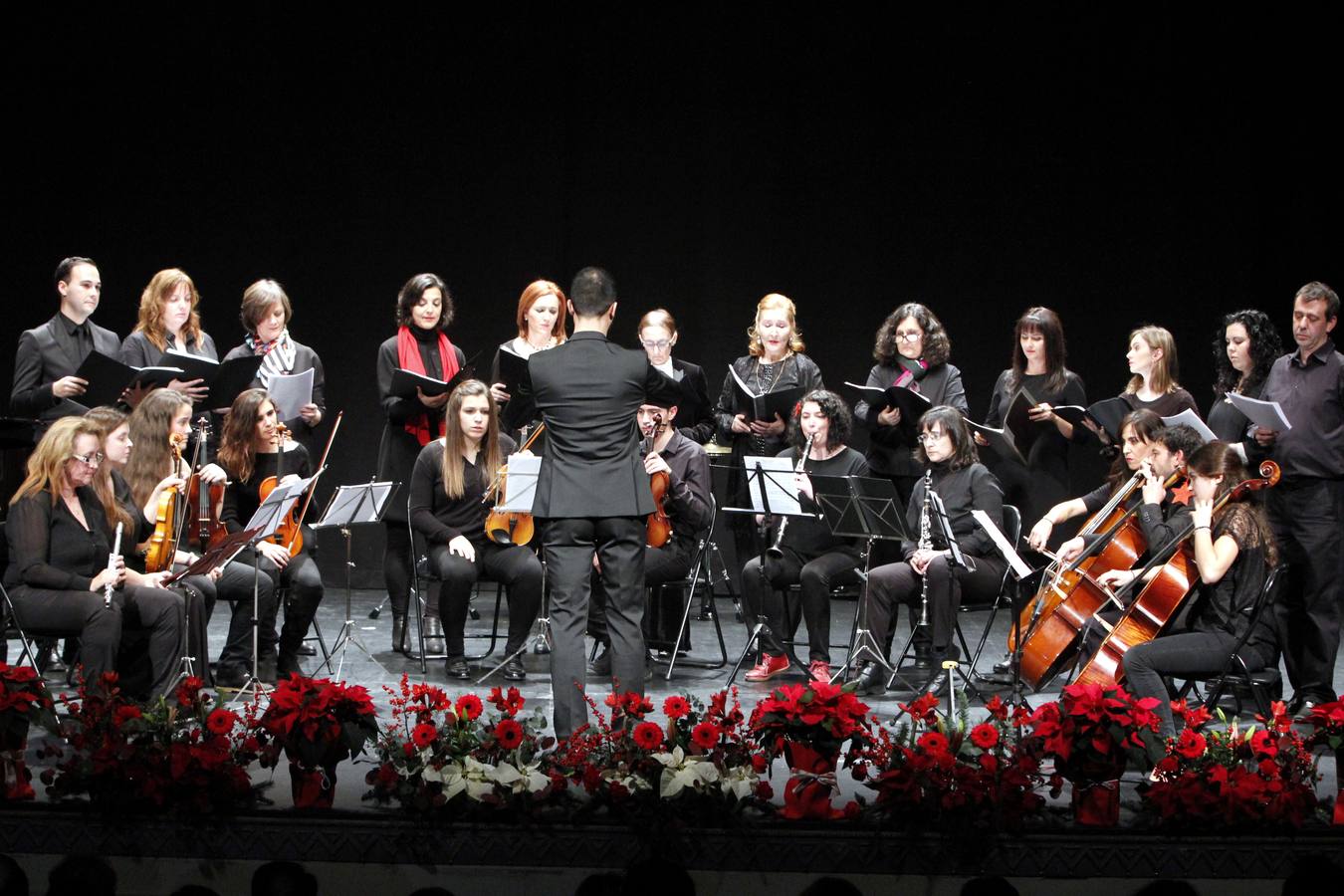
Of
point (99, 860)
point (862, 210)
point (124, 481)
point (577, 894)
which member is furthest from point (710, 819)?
point (862, 210)

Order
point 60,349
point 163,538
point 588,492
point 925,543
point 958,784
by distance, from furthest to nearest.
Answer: point 60,349 < point 925,543 < point 163,538 < point 588,492 < point 958,784

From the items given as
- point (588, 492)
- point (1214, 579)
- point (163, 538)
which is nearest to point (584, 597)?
point (588, 492)

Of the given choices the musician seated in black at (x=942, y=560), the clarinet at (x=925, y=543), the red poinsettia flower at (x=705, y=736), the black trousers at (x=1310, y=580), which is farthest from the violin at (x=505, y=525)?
the black trousers at (x=1310, y=580)

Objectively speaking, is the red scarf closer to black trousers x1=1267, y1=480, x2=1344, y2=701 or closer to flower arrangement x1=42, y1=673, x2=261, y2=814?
flower arrangement x1=42, y1=673, x2=261, y2=814

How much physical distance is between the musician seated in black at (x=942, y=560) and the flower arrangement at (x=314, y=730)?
2.36 metres

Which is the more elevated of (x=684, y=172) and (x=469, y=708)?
(x=684, y=172)

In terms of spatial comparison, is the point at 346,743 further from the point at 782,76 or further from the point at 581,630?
the point at 782,76

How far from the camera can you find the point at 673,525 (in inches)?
236

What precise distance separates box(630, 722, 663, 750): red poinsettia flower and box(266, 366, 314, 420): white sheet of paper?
285cm

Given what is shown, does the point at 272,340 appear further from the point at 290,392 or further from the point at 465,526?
the point at 465,526

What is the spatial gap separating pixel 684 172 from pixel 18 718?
5181 millimetres

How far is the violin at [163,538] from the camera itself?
5.11 meters

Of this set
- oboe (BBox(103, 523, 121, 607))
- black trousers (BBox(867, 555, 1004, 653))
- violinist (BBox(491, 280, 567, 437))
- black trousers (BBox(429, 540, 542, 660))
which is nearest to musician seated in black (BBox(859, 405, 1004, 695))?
black trousers (BBox(867, 555, 1004, 653))

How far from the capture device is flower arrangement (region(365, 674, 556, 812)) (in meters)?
3.49
